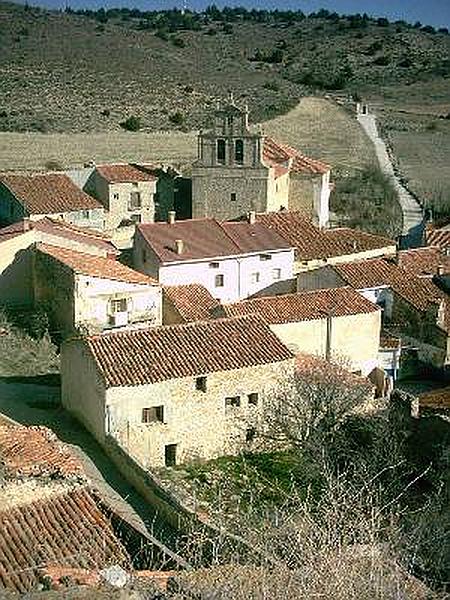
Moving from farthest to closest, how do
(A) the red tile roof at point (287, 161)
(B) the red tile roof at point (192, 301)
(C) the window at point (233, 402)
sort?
(A) the red tile roof at point (287, 161), (B) the red tile roof at point (192, 301), (C) the window at point (233, 402)

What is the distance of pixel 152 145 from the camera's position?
47.0 m

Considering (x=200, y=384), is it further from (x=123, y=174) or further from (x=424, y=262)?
(x=123, y=174)

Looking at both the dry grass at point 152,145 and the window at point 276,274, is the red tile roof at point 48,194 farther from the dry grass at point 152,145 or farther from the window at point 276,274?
the window at point 276,274

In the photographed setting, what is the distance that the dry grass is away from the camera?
43.3m

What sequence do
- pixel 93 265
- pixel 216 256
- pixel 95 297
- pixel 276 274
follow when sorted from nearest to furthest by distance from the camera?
pixel 95 297
pixel 93 265
pixel 216 256
pixel 276 274

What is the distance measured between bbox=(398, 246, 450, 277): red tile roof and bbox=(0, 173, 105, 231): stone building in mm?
11027

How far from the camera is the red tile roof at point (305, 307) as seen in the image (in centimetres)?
2392

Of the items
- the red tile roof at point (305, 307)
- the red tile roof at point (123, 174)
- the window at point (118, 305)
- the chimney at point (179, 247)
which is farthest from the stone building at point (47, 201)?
the red tile roof at point (305, 307)

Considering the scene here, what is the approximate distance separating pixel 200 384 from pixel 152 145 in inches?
1155

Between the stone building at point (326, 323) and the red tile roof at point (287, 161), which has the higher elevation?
the red tile roof at point (287, 161)

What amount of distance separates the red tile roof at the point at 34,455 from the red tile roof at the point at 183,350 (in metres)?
2.24

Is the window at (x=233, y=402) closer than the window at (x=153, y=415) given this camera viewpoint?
No

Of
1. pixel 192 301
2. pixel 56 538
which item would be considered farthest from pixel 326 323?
pixel 56 538

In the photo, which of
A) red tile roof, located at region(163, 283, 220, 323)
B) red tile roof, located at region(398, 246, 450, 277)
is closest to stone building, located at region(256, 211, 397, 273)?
red tile roof, located at region(398, 246, 450, 277)
